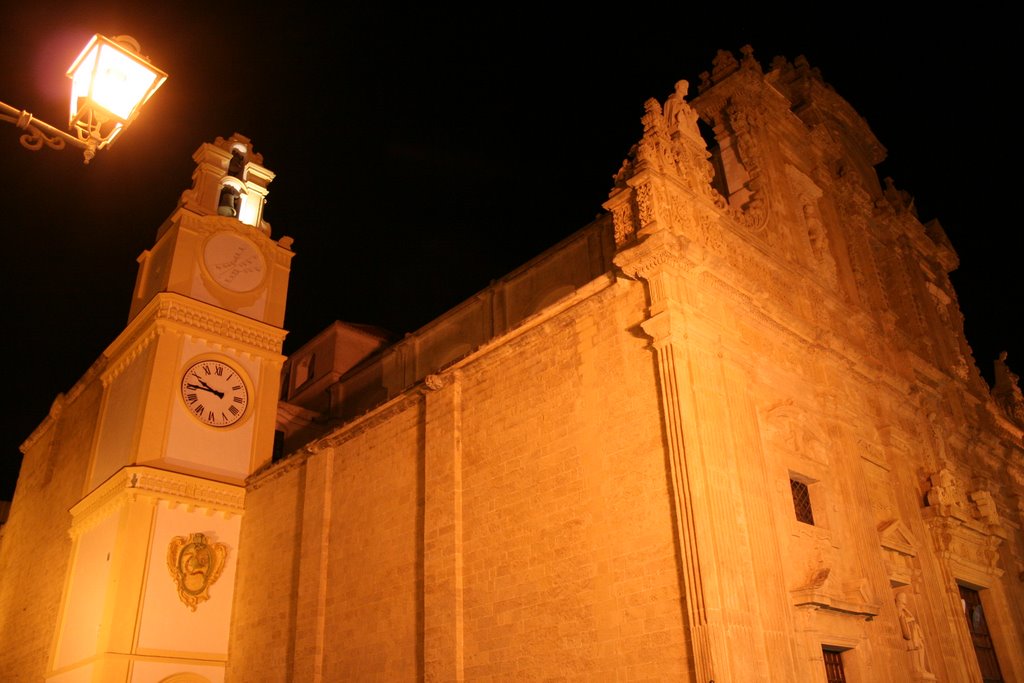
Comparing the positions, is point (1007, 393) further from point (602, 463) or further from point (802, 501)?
point (602, 463)

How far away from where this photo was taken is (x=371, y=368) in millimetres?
23594

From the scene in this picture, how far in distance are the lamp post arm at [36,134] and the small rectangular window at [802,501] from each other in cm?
1021

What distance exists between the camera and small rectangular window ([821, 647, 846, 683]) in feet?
35.1

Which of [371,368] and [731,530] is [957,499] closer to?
[731,530]

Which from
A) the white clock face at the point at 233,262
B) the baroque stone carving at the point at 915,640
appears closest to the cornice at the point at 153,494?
the white clock face at the point at 233,262

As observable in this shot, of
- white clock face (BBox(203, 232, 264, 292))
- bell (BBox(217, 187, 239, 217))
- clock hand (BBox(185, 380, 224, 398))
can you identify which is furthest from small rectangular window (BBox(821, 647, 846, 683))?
bell (BBox(217, 187, 239, 217))

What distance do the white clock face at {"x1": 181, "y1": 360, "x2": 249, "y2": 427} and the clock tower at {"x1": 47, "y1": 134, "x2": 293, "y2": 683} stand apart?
0.10 feet

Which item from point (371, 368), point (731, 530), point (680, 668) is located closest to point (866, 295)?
point (731, 530)

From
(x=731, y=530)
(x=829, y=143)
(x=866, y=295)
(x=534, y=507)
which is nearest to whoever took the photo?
(x=731, y=530)

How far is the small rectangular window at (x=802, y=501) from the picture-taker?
11867 millimetres

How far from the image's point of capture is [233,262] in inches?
818

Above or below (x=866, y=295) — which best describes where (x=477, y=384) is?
below

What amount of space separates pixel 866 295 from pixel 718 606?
34.6ft

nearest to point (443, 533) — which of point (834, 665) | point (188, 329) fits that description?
point (834, 665)
